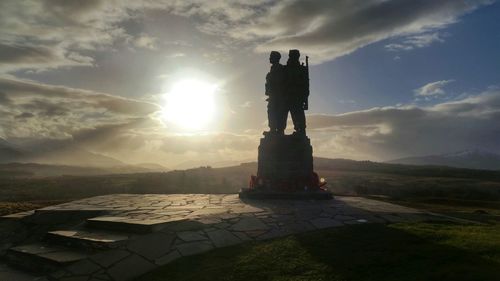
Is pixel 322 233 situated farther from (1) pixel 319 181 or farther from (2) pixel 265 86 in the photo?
(2) pixel 265 86

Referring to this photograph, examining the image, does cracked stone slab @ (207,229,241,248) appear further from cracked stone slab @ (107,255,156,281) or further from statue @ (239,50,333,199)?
statue @ (239,50,333,199)

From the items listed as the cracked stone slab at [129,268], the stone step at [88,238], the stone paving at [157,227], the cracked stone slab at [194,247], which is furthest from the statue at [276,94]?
the cracked stone slab at [129,268]

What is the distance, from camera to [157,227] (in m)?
8.46

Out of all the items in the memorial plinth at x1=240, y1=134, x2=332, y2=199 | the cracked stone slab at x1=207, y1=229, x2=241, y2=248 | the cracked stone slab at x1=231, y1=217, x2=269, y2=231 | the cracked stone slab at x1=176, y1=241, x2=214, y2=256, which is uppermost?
the memorial plinth at x1=240, y1=134, x2=332, y2=199

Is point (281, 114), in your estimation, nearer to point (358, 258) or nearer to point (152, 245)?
point (152, 245)

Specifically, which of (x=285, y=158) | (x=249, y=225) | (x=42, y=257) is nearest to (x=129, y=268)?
(x=42, y=257)

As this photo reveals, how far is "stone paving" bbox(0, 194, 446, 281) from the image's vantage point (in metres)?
7.42

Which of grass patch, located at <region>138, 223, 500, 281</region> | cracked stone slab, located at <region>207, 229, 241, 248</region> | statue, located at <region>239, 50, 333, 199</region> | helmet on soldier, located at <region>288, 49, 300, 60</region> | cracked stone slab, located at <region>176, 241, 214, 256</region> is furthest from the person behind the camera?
helmet on soldier, located at <region>288, 49, 300, 60</region>

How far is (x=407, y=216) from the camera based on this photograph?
995 cm

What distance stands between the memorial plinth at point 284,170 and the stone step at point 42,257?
647 centimetres

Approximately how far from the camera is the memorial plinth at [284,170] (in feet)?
43.4

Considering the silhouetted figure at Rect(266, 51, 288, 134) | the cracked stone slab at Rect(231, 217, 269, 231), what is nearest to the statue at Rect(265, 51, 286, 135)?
the silhouetted figure at Rect(266, 51, 288, 134)

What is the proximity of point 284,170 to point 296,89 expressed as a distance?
3.40m

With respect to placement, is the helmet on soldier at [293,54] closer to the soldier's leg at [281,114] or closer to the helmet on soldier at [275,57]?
the helmet on soldier at [275,57]
